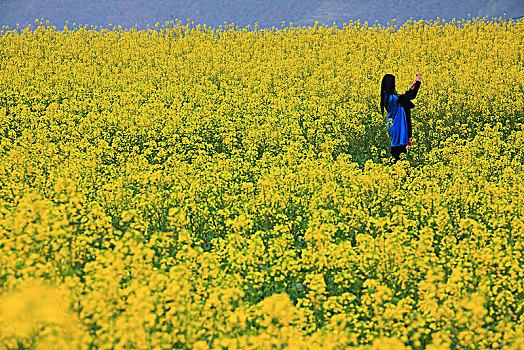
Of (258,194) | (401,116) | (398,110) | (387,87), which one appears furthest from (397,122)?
(258,194)

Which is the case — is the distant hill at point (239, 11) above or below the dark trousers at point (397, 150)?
above

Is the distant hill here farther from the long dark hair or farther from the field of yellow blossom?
the long dark hair

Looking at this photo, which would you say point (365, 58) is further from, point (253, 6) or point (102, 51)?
point (253, 6)

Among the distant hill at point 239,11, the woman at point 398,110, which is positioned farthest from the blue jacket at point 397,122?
the distant hill at point 239,11

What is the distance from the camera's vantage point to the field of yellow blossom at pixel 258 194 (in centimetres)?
602

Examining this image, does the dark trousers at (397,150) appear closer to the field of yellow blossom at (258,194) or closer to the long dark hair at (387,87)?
the field of yellow blossom at (258,194)

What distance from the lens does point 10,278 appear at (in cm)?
587

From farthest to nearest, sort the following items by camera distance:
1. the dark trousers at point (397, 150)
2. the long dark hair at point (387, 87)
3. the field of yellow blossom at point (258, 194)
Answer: the dark trousers at point (397, 150) → the long dark hair at point (387, 87) → the field of yellow blossom at point (258, 194)

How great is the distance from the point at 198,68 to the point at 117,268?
55.1 ft

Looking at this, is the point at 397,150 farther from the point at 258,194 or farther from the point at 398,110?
the point at 258,194

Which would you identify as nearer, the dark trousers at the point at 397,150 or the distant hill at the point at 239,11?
the dark trousers at the point at 397,150

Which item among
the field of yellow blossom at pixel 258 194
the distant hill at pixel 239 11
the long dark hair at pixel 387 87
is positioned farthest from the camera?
the distant hill at pixel 239 11

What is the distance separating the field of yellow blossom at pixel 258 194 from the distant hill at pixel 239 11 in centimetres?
3346

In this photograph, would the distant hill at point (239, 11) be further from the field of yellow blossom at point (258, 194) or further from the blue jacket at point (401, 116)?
the blue jacket at point (401, 116)
